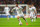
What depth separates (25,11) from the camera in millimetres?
10680

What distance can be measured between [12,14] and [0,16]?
1.20 meters

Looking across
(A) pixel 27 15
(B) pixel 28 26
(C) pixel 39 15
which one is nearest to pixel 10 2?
(A) pixel 27 15

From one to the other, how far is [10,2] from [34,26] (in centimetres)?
571

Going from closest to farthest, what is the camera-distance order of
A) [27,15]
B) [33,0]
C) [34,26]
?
1. [34,26]
2. [27,15]
3. [33,0]

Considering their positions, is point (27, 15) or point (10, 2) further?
point (10, 2)

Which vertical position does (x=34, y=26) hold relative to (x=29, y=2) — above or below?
below

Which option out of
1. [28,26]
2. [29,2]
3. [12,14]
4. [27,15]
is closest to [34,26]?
[28,26]

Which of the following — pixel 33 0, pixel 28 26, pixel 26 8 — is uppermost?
pixel 33 0

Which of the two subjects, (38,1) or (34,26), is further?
(38,1)

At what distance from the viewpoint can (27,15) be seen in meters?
10.6

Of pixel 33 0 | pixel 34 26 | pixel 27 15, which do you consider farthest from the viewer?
pixel 33 0

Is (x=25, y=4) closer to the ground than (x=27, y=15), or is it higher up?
higher up

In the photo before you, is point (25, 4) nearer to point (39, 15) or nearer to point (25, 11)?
point (25, 11)

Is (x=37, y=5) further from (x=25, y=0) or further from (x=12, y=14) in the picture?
(x=12, y=14)
